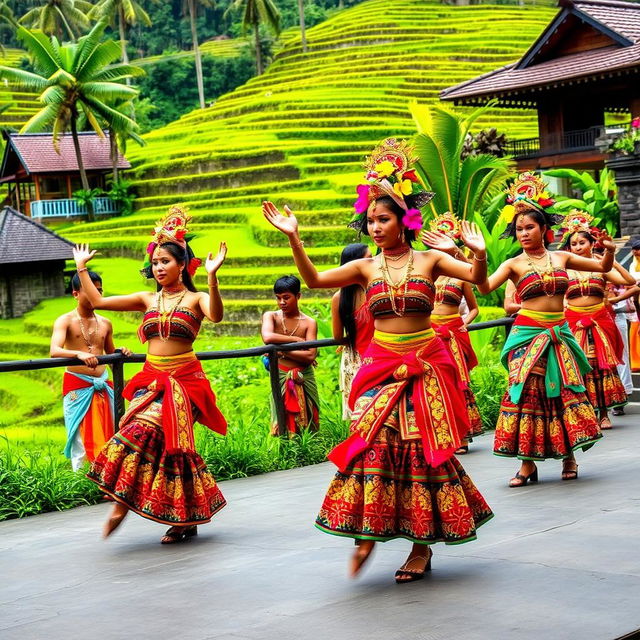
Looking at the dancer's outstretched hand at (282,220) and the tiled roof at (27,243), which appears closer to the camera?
the dancer's outstretched hand at (282,220)

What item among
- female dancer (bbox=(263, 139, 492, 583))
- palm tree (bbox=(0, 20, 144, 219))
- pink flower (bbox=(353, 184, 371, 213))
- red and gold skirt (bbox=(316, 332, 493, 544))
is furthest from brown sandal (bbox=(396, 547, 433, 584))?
palm tree (bbox=(0, 20, 144, 219))

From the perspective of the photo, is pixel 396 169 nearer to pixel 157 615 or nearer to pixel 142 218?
pixel 157 615

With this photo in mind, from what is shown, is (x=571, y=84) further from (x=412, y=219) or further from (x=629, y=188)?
(x=412, y=219)

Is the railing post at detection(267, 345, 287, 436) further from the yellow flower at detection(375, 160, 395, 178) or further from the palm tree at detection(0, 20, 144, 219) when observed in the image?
the palm tree at detection(0, 20, 144, 219)

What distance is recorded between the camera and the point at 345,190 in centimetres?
3141

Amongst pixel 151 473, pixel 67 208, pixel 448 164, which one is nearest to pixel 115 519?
pixel 151 473

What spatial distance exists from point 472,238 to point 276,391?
423cm

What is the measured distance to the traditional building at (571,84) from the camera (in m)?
27.8

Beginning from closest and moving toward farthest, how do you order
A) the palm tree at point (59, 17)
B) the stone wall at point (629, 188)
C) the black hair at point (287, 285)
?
the black hair at point (287, 285), the stone wall at point (629, 188), the palm tree at point (59, 17)

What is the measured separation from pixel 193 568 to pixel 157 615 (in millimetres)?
896

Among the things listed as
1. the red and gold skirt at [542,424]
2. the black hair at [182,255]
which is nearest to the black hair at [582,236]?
the red and gold skirt at [542,424]

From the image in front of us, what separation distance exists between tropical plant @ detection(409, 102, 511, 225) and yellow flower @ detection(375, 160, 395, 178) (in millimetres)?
13019

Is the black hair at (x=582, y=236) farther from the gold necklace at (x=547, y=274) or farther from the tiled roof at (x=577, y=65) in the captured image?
the tiled roof at (x=577, y=65)

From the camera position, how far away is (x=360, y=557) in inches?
197
